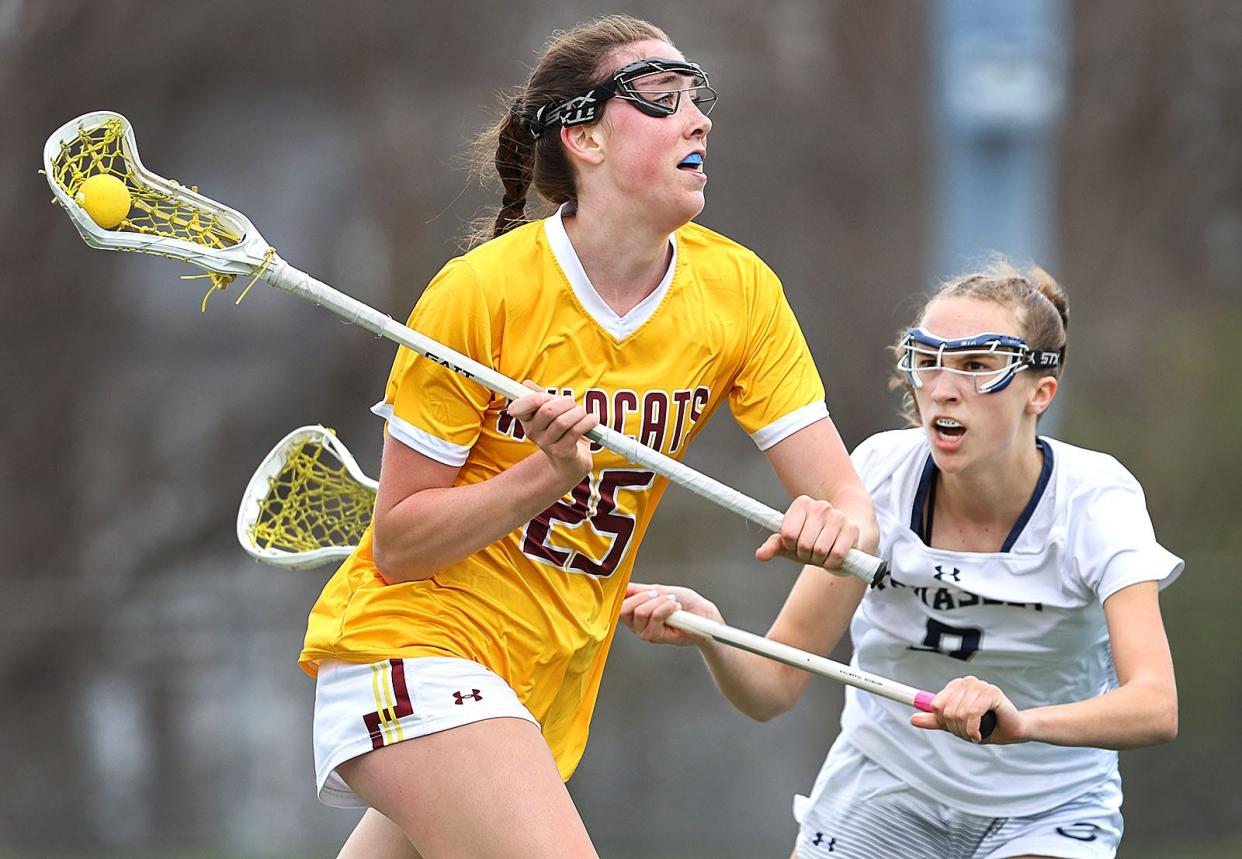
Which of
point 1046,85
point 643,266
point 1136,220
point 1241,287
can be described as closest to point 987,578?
point 643,266

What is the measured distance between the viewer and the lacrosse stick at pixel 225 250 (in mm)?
3145

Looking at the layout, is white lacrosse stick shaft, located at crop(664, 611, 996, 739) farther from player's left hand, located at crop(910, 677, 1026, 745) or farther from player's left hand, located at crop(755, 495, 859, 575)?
player's left hand, located at crop(755, 495, 859, 575)

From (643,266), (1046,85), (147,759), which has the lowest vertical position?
(147,759)

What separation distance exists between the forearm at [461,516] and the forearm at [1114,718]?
97 cm

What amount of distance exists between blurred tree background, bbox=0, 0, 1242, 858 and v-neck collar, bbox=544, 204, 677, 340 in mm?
5212

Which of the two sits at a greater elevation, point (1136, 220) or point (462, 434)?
point (1136, 220)

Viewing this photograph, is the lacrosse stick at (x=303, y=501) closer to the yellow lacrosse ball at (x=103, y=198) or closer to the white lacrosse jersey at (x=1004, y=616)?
the yellow lacrosse ball at (x=103, y=198)

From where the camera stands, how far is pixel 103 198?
3191 millimetres

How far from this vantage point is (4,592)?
8867 millimetres

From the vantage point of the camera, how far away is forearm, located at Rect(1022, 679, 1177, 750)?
128 inches

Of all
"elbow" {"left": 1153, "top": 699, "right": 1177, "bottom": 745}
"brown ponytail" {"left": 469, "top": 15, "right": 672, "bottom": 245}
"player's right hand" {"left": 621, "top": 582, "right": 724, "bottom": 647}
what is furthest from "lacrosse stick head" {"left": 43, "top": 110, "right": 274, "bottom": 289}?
"elbow" {"left": 1153, "top": 699, "right": 1177, "bottom": 745}

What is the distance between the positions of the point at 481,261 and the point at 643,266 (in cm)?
31

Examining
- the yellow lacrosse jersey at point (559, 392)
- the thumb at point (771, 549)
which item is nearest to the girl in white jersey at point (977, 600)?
the yellow lacrosse jersey at point (559, 392)

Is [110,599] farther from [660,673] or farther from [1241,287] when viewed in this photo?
[1241,287]
